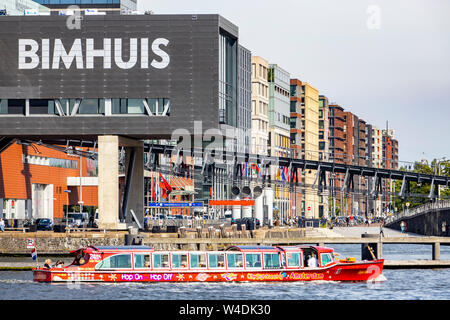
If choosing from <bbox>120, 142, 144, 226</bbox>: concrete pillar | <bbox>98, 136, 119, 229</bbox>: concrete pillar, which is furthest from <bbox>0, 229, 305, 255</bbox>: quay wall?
<bbox>120, 142, 144, 226</bbox>: concrete pillar

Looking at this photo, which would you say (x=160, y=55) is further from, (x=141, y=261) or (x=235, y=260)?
(x=141, y=261)

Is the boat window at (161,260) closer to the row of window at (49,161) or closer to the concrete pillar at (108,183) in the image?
the concrete pillar at (108,183)

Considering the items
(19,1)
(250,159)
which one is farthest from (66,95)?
(19,1)

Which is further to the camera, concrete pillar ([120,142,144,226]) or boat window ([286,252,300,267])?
concrete pillar ([120,142,144,226])

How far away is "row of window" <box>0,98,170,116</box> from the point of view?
110 meters

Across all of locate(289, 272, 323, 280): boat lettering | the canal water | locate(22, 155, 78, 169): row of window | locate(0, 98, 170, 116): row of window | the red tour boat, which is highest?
locate(0, 98, 170, 116): row of window

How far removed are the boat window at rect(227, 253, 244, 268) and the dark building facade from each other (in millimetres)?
39383

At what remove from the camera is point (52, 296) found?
62.0 meters

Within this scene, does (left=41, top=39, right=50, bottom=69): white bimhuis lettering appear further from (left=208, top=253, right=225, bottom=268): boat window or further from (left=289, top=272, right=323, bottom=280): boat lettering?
(left=289, top=272, right=323, bottom=280): boat lettering

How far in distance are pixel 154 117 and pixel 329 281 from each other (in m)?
42.2

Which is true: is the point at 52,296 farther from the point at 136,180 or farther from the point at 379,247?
the point at 136,180

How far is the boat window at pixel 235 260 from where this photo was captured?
233 feet

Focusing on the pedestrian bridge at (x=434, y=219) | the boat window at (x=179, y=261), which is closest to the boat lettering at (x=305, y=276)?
the boat window at (x=179, y=261)
